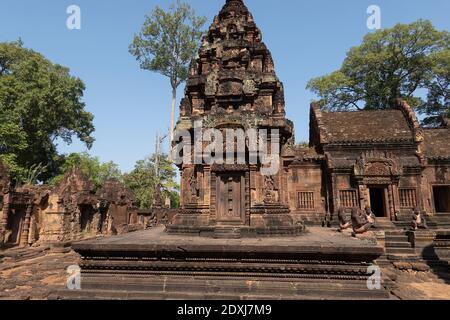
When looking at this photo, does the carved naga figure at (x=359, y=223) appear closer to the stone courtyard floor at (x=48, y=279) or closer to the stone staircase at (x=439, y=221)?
the stone courtyard floor at (x=48, y=279)

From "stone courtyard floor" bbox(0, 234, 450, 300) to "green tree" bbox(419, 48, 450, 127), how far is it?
2276 centimetres

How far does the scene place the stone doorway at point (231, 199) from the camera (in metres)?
8.05

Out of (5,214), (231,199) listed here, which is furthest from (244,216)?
(5,214)

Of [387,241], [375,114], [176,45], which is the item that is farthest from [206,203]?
[176,45]

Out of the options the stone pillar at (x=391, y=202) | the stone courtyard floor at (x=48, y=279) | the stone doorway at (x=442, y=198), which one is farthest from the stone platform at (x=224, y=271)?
the stone doorway at (x=442, y=198)

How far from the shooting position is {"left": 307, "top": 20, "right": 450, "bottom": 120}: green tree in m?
25.9

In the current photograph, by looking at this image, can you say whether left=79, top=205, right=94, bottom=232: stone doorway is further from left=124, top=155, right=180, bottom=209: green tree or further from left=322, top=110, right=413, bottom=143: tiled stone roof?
left=322, top=110, right=413, bottom=143: tiled stone roof

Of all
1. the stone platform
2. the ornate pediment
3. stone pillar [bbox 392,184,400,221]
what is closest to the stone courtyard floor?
the stone platform

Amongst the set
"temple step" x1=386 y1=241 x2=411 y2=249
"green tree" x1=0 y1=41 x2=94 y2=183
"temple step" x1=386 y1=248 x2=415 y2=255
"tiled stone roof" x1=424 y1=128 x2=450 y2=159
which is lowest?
"temple step" x1=386 y1=248 x2=415 y2=255

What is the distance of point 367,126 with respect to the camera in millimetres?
19016

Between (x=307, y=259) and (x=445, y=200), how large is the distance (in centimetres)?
1886

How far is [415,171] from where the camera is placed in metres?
16.6

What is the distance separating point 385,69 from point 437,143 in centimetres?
1217

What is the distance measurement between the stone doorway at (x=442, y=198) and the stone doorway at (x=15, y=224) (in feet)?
83.9
